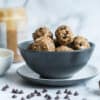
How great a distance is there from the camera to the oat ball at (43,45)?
91 centimetres

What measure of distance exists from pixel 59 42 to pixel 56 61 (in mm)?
64

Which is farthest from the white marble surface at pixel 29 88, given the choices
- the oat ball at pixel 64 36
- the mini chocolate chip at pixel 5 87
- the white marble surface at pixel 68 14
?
the white marble surface at pixel 68 14

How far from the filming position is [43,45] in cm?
91

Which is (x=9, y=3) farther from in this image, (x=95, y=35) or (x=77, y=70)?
(x=77, y=70)

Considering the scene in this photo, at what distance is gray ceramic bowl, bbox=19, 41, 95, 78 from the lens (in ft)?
2.98

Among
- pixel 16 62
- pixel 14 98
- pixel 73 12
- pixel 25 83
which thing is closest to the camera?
pixel 14 98

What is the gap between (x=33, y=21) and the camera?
1.34 meters

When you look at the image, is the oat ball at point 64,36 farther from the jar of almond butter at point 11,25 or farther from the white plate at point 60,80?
the jar of almond butter at point 11,25

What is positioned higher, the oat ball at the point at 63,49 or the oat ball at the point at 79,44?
the oat ball at the point at 79,44

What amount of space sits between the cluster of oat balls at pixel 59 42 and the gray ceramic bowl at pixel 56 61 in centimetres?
2

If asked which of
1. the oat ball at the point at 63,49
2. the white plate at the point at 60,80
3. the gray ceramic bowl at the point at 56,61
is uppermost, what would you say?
the oat ball at the point at 63,49

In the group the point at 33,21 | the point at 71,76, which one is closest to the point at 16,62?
the point at 33,21

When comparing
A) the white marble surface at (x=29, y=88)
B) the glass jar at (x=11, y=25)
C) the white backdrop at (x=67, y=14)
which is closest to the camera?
the white marble surface at (x=29, y=88)

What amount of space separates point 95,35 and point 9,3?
1.04ft
